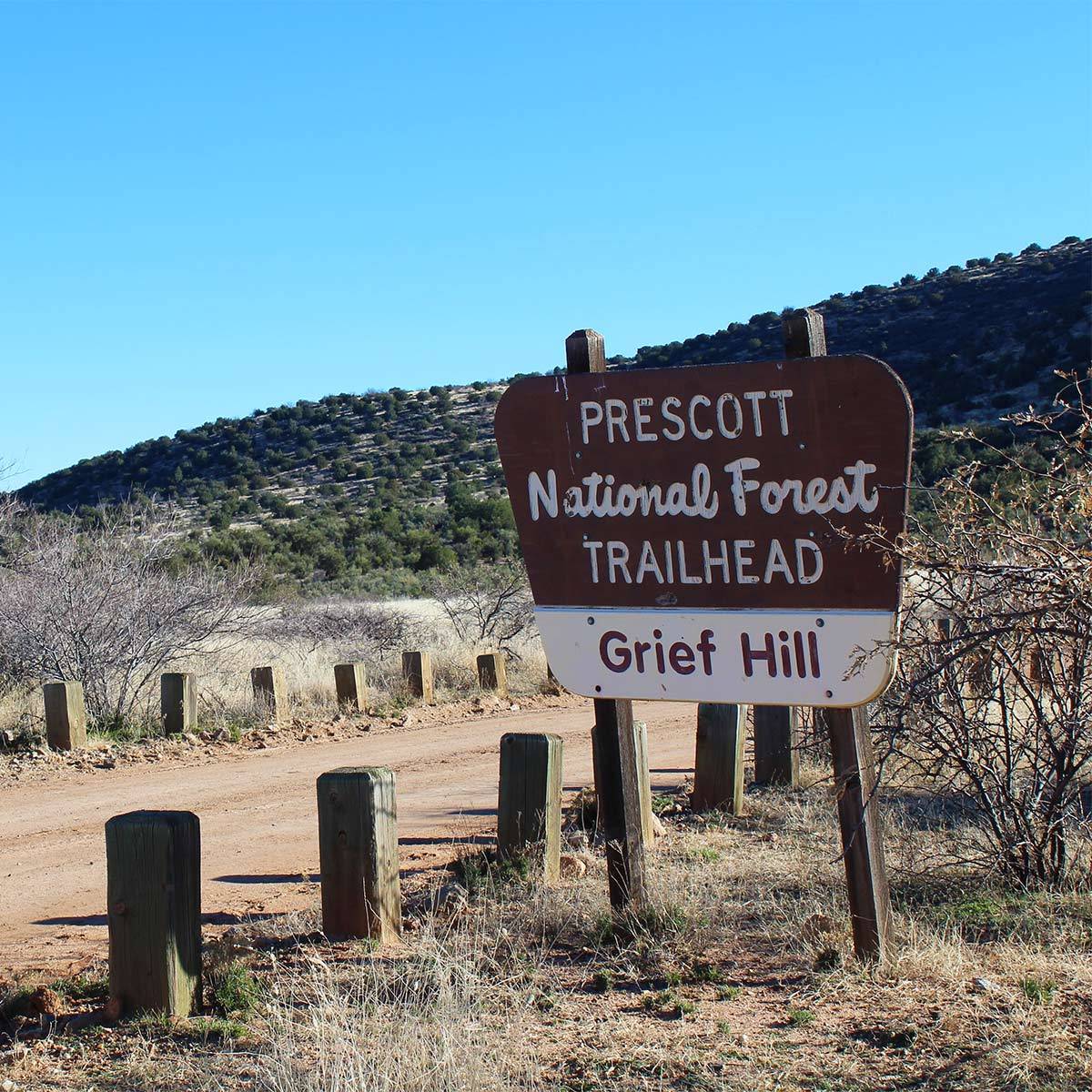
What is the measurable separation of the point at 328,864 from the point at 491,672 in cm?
908

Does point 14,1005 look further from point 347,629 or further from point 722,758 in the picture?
point 347,629

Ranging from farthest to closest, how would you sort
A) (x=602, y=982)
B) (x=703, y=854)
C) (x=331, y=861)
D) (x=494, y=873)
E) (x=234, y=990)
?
(x=703, y=854)
(x=494, y=873)
(x=331, y=861)
(x=602, y=982)
(x=234, y=990)

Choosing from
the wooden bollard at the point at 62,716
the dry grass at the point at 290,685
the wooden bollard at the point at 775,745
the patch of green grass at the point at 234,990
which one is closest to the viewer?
the patch of green grass at the point at 234,990

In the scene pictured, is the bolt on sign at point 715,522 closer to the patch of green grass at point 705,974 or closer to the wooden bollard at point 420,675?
the patch of green grass at point 705,974

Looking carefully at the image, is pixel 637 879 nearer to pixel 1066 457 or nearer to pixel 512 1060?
pixel 512 1060

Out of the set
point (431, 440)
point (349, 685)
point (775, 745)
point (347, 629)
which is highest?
point (431, 440)

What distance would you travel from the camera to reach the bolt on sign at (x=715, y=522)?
4703mm

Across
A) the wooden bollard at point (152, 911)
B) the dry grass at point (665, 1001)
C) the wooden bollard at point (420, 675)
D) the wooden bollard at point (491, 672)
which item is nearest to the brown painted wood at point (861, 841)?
the dry grass at point (665, 1001)

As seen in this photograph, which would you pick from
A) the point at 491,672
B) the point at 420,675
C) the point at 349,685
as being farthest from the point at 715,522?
the point at 491,672

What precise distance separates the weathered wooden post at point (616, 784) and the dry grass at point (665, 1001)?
141mm

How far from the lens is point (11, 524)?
15695 mm

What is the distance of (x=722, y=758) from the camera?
7.53m

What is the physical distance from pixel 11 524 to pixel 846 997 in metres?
13.8

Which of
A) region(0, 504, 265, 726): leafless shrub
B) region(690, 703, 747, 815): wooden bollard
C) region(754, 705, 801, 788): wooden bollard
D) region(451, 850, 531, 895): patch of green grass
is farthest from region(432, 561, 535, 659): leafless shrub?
region(451, 850, 531, 895): patch of green grass
